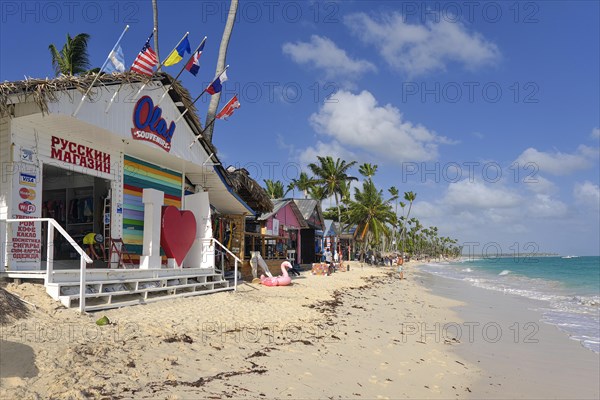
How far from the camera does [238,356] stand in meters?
7.10

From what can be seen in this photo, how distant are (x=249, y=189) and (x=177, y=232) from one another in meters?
5.04

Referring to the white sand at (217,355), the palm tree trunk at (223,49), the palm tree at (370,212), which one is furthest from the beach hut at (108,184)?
the palm tree at (370,212)

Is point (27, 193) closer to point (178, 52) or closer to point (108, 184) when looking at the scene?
point (108, 184)

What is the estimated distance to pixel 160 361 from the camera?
6078 millimetres

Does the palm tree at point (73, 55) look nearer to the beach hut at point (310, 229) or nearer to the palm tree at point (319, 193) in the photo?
the beach hut at point (310, 229)

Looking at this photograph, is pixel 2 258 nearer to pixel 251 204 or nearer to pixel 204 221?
pixel 204 221

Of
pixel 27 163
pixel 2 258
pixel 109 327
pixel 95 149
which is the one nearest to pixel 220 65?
pixel 95 149

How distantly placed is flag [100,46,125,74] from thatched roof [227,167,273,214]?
6.61m

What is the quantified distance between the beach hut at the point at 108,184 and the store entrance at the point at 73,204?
0.10 ft

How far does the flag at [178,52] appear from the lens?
34.7 ft

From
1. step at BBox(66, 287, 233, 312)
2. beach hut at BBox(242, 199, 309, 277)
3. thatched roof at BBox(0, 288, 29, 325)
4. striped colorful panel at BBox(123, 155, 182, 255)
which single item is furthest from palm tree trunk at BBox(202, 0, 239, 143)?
thatched roof at BBox(0, 288, 29, 325)

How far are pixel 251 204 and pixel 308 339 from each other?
1032cm

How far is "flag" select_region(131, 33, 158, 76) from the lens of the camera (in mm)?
9711

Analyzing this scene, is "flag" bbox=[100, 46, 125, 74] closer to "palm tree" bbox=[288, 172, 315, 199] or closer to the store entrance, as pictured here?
the store entrance
